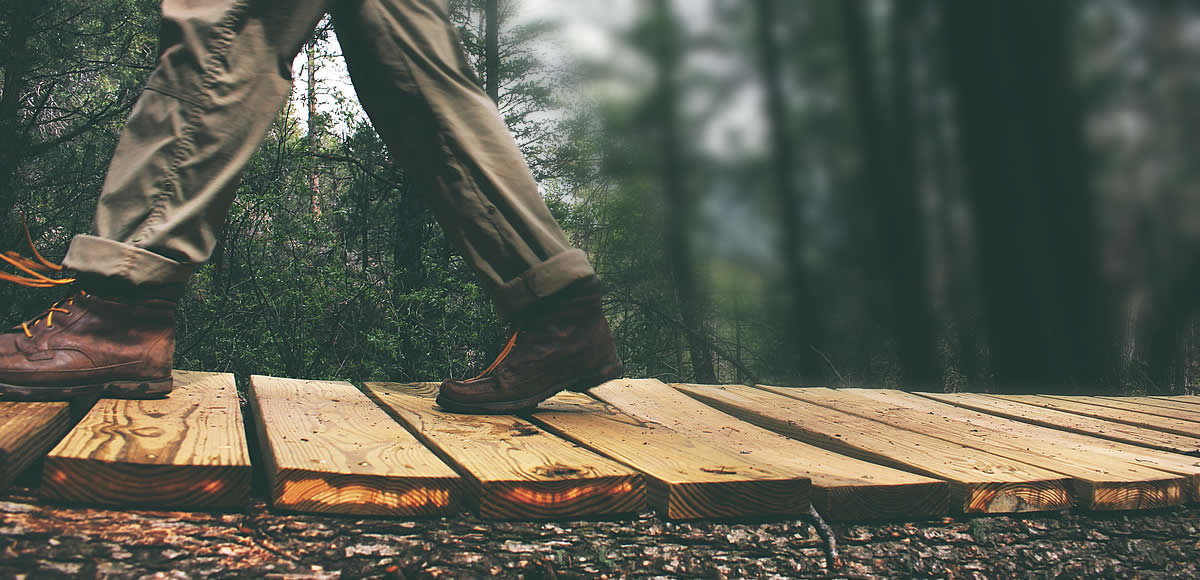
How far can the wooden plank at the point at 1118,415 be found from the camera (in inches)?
84.4

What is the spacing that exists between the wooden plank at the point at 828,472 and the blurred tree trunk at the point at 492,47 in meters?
4.71

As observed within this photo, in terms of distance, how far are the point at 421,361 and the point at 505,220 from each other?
2.97 meters

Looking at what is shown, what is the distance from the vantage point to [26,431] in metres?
1.13

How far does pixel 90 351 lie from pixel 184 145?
41cm

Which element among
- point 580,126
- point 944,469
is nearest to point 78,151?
point 580,126

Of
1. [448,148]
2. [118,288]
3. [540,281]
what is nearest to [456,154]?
[448,148]

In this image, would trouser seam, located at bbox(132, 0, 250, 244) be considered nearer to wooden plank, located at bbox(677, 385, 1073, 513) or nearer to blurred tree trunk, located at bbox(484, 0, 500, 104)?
wooden plank, located at bbox(677, 385, 1073, 513)

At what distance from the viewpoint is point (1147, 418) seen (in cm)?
231

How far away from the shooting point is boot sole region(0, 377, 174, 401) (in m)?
1.42

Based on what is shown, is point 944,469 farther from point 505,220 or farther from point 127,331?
point 127,331

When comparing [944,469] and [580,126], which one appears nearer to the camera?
[944,469]

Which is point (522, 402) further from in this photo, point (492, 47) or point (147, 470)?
point (492, 47)

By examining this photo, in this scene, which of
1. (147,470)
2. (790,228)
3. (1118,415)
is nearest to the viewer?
(147,470)

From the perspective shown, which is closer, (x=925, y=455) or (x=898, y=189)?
(x=925, y=455)
